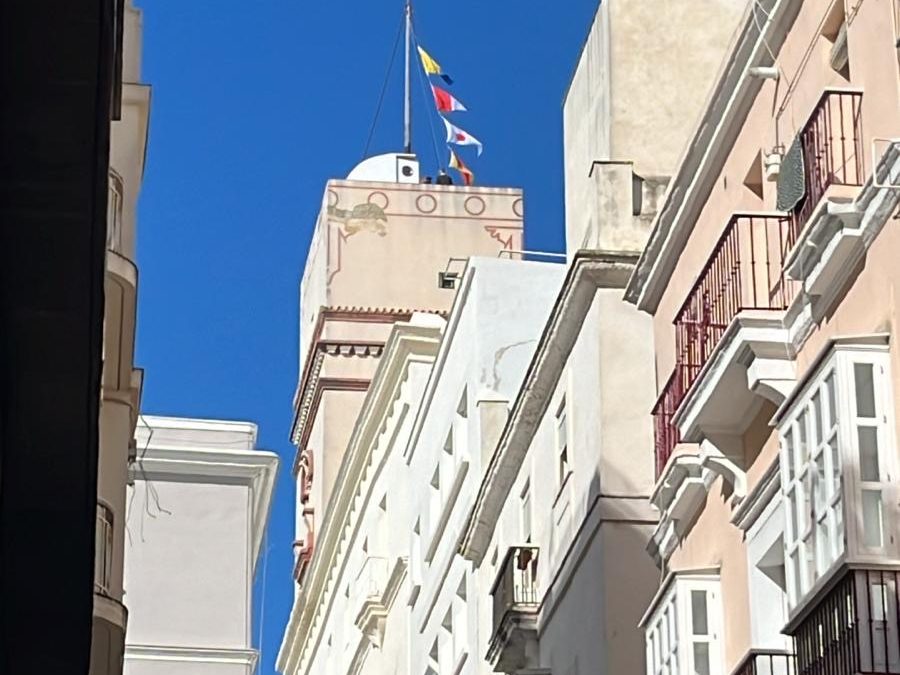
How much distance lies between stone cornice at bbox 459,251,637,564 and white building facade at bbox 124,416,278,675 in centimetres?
305

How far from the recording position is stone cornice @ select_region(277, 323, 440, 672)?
47312 mm

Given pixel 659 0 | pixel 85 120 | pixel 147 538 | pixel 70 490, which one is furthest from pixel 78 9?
pixel 147 538

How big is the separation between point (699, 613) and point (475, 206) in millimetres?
38603

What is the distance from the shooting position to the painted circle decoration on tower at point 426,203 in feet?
202

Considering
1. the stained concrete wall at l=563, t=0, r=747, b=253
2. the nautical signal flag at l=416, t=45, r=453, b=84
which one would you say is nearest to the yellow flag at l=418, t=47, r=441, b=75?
the nautical signal flag at l=416, t=45, r=453, b=84

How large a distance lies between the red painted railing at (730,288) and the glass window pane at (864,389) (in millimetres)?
2899

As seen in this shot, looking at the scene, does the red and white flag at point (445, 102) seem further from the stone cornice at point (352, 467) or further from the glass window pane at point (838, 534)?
the glass window pane at point (838, 534)

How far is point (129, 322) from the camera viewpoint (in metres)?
22.5

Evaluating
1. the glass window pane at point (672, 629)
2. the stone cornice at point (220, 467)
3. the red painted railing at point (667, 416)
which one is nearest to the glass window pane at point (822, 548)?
the glass window pane at point (672, 629)

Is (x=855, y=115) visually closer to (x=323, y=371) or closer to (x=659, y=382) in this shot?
(x=659, y=382)

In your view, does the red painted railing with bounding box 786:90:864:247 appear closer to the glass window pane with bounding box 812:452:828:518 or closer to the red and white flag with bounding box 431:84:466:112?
the glass window pane with bounding box 812:452:828:518

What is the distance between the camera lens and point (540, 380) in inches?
1254

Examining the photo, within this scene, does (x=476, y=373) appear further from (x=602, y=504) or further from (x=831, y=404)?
(x=831, y=404)

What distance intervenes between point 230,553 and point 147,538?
44.5 inches
